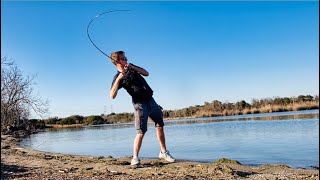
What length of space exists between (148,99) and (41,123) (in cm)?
4960

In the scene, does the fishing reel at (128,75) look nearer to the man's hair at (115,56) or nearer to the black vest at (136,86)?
the black vest at (136,86)

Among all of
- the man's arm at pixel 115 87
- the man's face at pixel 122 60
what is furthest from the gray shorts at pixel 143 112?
the man's face at pixel 122 60

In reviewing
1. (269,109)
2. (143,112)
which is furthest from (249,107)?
(143,112)

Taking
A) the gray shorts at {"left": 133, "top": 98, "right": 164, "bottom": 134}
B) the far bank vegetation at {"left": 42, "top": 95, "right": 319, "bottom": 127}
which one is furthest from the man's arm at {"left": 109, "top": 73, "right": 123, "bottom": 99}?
the far bank vegetation at {"left": 42, "top": 95, "right": 319, "bottom": 127}

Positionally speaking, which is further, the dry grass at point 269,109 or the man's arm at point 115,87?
the dry grass at point 269,109

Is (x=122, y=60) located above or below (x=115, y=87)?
above

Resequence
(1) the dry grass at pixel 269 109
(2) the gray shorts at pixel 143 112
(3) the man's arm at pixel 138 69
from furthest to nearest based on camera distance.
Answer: (1) the dry grass at pixel 269 109 → (2) the gray shorts at pixel 143 112 → (3) the man's arm at pixel 138 69

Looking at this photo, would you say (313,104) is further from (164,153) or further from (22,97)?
(164,153)

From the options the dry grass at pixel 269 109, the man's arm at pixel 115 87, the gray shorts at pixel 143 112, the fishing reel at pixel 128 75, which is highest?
the dry grass at pixel 269 109

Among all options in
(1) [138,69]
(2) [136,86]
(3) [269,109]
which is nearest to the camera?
(1) [138,69]

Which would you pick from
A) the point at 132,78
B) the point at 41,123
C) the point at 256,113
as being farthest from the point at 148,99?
the point at 41,123

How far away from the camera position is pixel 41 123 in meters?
53.6

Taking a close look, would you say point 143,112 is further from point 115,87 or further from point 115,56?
point 115,56

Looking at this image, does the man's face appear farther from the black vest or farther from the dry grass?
the dry grass
